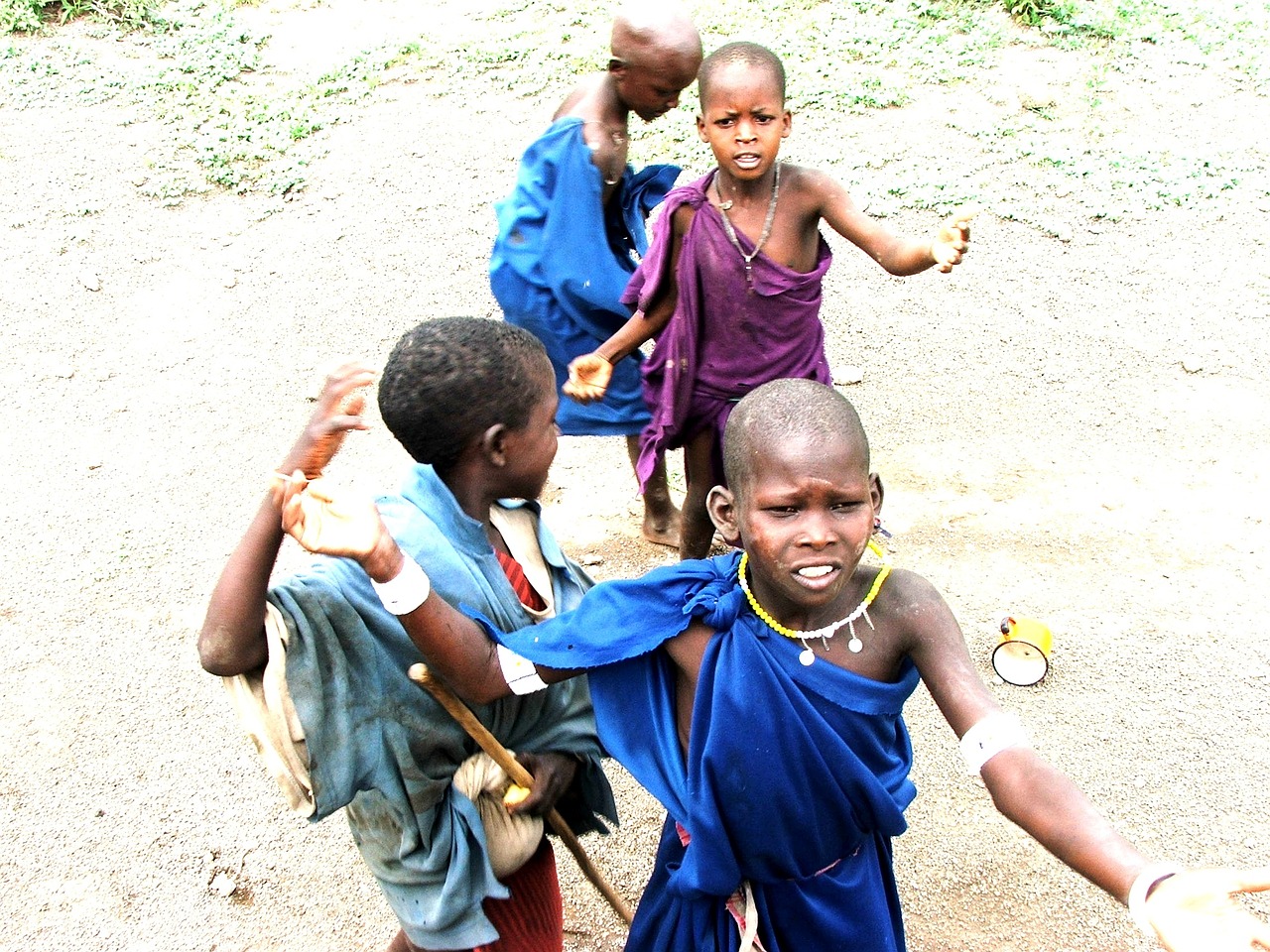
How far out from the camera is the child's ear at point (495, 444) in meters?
1.98

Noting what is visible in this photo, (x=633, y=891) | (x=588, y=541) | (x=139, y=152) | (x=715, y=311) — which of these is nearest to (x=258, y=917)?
(x=633, y=891)

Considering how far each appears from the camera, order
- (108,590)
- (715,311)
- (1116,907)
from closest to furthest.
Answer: (1116,907) < (715,311) < (108,590)

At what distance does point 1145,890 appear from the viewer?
4.68 feet

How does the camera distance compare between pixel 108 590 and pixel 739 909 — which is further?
pixel 108 590

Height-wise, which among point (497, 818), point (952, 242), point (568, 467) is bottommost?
point (568, 467)

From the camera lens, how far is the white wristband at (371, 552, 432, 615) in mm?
1761

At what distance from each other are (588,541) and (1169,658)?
1886mm

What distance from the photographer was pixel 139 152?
6.41 m

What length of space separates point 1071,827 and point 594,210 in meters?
2.57

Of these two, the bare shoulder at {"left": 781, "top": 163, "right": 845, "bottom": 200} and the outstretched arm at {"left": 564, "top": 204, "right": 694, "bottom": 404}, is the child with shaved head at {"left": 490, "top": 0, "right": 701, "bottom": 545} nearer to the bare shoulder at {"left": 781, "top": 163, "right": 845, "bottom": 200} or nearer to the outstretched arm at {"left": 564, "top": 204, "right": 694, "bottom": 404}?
the outstretched arm at {"left": 564, "top": 204, "right": 694, "bottom": 404}

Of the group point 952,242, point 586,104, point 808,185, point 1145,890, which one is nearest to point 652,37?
point 586,104

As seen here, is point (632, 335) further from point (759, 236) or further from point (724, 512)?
point (724, 512)

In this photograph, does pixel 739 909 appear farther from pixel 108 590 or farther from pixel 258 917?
pixel 108 590

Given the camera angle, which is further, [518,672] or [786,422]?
[518,672]
